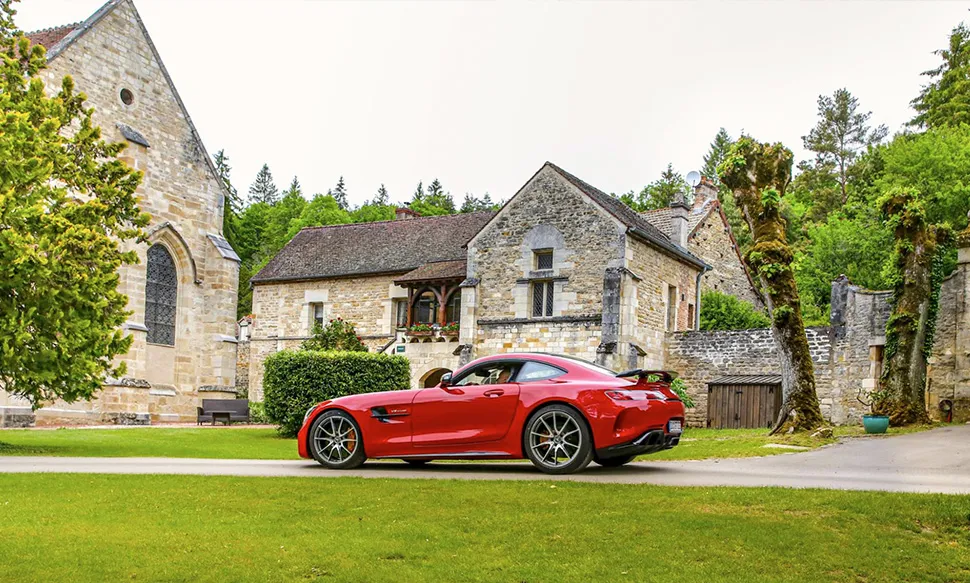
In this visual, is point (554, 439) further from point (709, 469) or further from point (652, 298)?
point (652, 298)

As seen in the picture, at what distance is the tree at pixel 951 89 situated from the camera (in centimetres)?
4388

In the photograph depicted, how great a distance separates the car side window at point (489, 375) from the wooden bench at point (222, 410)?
17.9 meters

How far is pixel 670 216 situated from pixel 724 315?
4771 millimetres

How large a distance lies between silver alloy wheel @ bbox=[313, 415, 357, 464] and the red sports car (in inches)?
0.5

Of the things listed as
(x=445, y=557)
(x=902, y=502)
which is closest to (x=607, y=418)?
(x=902, y=502)

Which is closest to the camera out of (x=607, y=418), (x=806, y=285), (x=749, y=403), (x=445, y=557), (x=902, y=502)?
(x=445, y=557)

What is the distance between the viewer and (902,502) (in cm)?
814

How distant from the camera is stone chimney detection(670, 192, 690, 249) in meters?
35.7

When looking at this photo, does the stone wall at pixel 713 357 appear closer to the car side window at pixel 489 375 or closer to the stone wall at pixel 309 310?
the stone wall at pixel 309 310

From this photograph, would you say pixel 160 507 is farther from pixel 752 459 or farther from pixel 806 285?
pixel 806 285

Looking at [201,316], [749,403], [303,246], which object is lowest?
[749,403]

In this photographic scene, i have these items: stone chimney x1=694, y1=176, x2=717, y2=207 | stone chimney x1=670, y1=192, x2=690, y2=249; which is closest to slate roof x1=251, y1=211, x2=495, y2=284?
stone chimney x1=670, y1=192, x2=690, y2=249

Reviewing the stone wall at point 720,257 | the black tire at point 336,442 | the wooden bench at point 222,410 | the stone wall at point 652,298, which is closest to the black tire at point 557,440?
the black tire at point 336,442

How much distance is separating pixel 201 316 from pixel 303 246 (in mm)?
10243
